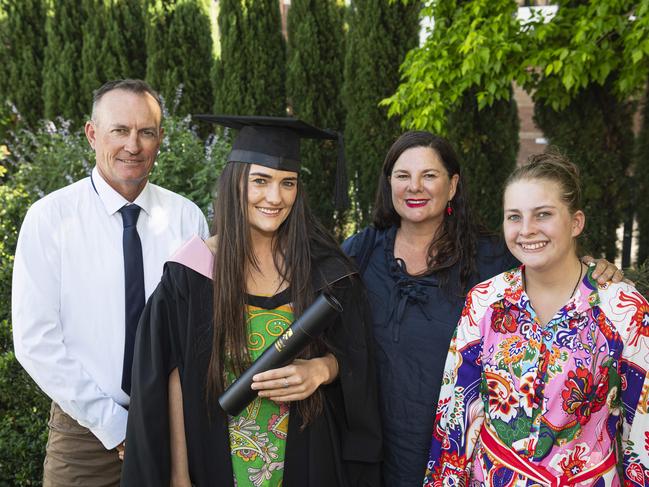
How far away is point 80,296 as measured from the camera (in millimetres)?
2311

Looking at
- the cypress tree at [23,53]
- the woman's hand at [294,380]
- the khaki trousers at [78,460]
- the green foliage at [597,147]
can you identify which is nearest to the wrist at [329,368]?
the woman's hand at [294,380]

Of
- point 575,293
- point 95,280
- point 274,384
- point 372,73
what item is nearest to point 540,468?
point 575,293

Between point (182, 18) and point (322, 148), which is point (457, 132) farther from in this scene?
point (182, 18)

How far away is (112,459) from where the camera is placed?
237cm

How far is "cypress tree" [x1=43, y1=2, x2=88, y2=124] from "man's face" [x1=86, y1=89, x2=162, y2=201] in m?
5.57

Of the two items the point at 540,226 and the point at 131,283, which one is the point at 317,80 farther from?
the point at 540,226

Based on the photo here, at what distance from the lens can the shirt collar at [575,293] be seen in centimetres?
196

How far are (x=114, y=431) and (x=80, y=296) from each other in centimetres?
51

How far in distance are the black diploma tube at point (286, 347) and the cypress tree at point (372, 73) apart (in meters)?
4.99

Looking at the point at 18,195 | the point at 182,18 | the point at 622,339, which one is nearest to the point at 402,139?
the point at 622,339

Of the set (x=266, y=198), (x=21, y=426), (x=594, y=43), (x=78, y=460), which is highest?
(x=594, y=43)

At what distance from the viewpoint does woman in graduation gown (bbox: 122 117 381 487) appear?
2.07 metres

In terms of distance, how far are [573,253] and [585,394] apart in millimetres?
477

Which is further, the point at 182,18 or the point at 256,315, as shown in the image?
the point at 182,18
